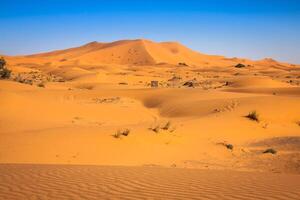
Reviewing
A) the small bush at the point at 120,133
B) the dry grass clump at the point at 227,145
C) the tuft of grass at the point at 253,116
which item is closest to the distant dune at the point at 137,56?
the tuft of grass at the point at 253,116

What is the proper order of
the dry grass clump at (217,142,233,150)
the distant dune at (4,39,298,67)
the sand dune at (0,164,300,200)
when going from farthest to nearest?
the distant dune at (4,39,298,67), the dry grass clump at (217,142,233,150), the sand dune at (0,164,300,200)

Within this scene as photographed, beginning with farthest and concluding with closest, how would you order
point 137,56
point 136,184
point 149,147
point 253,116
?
point 137,56
point 253,116
point 149,147
point 136,184

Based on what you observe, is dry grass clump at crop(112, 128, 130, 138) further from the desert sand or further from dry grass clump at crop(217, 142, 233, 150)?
dry grass clump at crop(217, 142, 233, 150)

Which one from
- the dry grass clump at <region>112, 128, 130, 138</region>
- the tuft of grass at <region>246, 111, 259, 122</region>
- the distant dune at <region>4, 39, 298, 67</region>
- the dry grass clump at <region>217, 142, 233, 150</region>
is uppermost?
the distant dune at <region>4, 39, 298, 67</region>

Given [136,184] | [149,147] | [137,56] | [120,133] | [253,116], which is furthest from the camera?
[137,56]

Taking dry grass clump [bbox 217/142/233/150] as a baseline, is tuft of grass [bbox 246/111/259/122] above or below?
above

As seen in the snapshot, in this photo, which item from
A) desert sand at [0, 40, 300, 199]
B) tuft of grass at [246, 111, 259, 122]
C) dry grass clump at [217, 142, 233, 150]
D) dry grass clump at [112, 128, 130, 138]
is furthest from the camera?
tuft of grass at [246, 111, 259, 122]

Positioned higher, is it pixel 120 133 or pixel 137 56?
pixel 137 56

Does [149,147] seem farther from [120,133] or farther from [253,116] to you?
[253,116]

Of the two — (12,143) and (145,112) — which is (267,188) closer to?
(12,143)

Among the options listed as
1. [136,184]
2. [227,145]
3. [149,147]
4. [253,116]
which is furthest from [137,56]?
[136,184]

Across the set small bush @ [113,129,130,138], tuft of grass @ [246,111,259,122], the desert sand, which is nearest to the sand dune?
the desert sand

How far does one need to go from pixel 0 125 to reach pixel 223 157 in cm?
801

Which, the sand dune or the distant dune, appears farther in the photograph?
the distant dune
